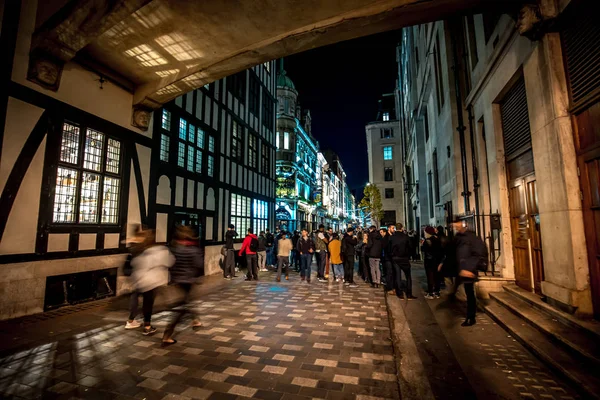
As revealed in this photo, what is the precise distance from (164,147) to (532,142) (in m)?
10.4

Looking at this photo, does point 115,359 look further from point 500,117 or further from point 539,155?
point 500,117

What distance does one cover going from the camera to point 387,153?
42.9 metres

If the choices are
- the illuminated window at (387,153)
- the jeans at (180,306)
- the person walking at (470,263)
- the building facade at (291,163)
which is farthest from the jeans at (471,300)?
the illuminated window at (387,153)

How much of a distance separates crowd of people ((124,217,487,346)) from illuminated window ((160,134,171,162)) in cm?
371

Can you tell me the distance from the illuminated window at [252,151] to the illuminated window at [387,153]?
30207 mm

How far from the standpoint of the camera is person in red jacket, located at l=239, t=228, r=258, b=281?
10.5 m

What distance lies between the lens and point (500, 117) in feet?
26.1

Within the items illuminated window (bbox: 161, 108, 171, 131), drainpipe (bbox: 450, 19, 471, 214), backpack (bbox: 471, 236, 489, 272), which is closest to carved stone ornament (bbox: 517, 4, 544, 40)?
backpack (bbox: 471, 236, 489, 272)

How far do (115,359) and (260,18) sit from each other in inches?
266

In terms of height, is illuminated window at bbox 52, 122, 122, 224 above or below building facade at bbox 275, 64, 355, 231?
below

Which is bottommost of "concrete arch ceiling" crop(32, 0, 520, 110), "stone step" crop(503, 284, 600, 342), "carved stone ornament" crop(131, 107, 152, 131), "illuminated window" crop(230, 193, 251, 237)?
"stone step" crop(503, 284, 600, 342)

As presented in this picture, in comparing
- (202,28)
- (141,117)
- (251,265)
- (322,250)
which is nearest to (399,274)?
(322,250)

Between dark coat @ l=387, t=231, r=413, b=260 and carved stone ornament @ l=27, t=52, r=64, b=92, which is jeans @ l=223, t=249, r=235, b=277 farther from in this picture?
carved stone ornament @ l=27, t=52, r=64, b=92

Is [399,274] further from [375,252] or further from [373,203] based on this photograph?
[373,203]
